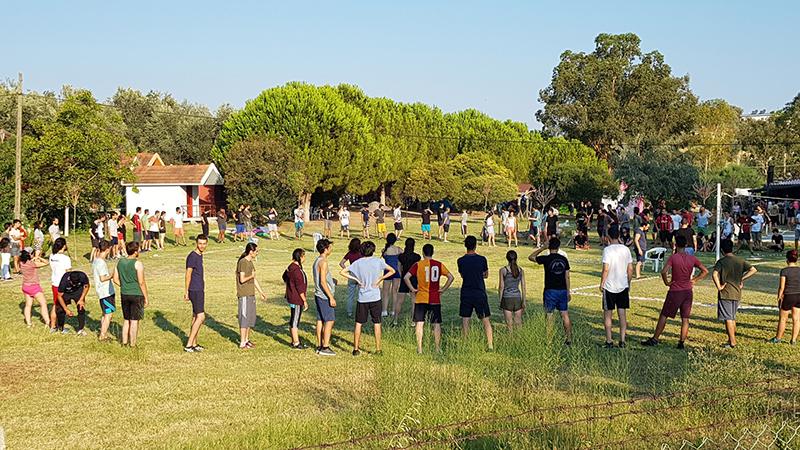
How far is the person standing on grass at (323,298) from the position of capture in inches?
434

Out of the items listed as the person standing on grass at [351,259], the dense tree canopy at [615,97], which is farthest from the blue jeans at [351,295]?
the dense tree canopy at [615,97]

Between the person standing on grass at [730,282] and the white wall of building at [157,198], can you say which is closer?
the person standing on grass at [730,282]

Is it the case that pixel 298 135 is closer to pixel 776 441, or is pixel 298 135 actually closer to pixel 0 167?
pixel 0 167

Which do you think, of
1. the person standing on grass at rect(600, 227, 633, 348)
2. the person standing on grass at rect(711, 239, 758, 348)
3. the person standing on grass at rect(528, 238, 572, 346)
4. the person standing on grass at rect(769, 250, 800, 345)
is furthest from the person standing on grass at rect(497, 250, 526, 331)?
the person standing on grass at rect(769, 250, 800, 345)

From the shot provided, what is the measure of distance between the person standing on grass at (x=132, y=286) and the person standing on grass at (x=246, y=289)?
133 cm

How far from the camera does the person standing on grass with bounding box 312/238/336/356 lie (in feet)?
36.2

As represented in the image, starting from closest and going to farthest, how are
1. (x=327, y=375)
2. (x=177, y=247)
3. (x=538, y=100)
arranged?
(x=327, y=375) < (x=177, y=247) < (x=538, y=100)

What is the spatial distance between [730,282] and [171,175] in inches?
1686

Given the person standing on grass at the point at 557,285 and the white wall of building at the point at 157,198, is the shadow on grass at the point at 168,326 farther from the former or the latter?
the white wall of building at the point at 157,198

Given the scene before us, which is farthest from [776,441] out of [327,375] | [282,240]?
[282,240]

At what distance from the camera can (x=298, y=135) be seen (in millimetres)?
46281

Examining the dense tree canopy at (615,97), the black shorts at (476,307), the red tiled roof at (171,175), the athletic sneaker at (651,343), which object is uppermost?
the dense tree canopy at (615,97)

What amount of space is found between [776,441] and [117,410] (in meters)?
6.47

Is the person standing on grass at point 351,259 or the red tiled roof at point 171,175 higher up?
the red tiled roof at point 171,175
